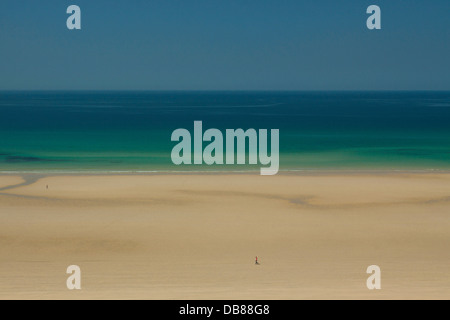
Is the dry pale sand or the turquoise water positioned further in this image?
the turquoise water

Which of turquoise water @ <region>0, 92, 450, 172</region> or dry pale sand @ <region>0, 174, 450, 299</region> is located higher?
turquoise water @ <region>0, 92, 450, 172</region>

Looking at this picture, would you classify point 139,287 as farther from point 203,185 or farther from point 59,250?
point 203,185

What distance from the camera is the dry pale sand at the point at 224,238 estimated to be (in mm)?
12227

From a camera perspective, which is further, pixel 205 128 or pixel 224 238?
pixel 205 128

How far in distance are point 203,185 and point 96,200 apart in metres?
5.45

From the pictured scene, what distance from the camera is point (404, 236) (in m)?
16.8

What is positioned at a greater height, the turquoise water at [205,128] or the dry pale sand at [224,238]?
the turquoise water at [205,128]

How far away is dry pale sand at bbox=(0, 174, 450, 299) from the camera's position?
12.2 m

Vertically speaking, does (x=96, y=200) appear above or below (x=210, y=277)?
above

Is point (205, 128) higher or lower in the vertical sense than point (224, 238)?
higher

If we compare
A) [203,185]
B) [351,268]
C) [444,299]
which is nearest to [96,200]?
[203,185]

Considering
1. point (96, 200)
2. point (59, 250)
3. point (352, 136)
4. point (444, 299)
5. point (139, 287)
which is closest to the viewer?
point (444, 299)

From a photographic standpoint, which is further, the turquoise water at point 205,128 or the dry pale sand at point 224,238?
the turquoise water at point 205,128

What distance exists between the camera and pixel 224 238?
1652 cm
